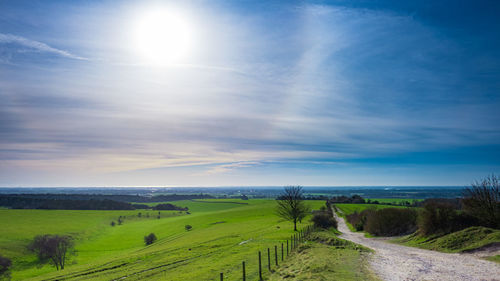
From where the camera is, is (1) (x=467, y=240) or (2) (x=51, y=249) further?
(2) (x=51, y=249)

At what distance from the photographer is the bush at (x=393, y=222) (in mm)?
61438

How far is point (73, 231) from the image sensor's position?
374 feet

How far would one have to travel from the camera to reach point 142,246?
89.9m

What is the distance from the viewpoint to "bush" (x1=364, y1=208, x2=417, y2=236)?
61.4 metres

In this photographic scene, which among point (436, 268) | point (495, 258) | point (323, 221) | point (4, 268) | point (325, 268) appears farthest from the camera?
point (4, 268)

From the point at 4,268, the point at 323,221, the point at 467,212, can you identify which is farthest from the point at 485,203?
the point at 4,268

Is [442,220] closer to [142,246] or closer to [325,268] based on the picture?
[325,268]

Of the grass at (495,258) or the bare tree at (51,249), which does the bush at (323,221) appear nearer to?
the grass at (495,258)

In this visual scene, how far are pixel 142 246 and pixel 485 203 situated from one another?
3425 inches

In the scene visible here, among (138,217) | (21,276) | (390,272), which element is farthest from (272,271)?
(138,217)

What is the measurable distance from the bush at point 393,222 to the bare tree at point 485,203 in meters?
19.6

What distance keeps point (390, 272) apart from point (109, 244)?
99.0 meters

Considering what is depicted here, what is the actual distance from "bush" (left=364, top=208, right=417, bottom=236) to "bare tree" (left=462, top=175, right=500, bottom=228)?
19.6 m

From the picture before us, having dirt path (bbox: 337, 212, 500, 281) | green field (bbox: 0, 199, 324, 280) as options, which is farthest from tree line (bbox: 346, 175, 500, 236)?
green field (bbox: 0, 199, 324, 280)
